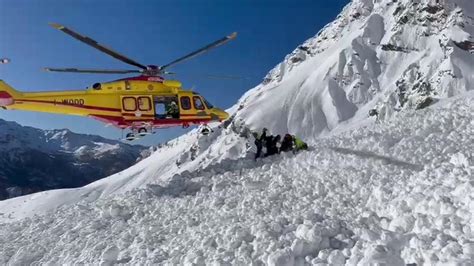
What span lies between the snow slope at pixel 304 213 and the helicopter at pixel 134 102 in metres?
3.33

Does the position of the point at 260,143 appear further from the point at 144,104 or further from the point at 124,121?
the point at 124,121

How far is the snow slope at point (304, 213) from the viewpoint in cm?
1036

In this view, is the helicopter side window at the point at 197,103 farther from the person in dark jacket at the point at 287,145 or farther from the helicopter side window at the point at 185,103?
the person in dark jacket at the point at 287,145

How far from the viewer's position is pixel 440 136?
1853 centimetres

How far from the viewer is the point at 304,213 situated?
13.0m

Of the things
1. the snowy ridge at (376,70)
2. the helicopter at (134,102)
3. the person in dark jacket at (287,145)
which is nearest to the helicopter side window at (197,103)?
the helicopter at (134,102)

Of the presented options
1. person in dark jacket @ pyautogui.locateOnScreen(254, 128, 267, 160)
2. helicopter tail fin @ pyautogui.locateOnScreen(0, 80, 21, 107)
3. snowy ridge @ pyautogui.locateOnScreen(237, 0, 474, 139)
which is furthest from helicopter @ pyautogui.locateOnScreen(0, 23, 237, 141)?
snowy ridge @ pyautogui.locateOnScreen(237, 0, 474, 139)

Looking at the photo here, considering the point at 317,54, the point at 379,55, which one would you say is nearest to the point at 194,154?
the point at 317,54

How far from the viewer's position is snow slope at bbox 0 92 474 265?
10359mm

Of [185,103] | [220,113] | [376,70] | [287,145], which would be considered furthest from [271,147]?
[376,70]

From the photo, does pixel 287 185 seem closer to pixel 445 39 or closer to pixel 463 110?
pixel 463 110

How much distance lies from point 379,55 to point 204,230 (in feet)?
289

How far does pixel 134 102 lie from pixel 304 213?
12.7m

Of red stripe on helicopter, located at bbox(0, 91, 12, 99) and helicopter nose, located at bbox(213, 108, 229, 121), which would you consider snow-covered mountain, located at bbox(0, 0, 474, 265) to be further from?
red stripe on helicopter, located at bbox(0, 91, 12, 99)
